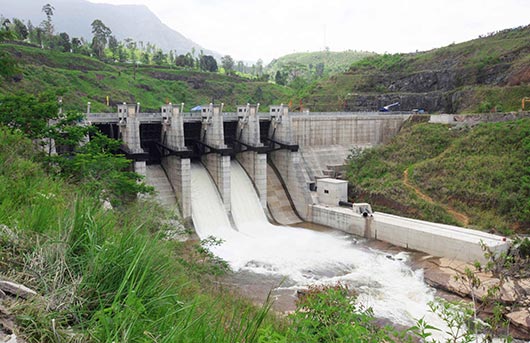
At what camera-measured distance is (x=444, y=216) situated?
25562 mm

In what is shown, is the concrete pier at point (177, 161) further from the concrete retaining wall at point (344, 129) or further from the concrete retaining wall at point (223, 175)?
the concrete retaining wall at point (344, 129)

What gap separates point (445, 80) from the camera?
1976 inches

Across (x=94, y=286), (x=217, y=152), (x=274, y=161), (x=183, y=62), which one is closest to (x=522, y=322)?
(x=94, y=286)

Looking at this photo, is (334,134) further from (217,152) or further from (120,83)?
(120,83)

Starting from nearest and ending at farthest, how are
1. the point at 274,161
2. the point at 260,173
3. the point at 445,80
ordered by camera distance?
the point at 260,173
the point at 274,161
the point at 445,80

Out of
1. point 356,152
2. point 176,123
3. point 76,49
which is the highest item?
point 76,49

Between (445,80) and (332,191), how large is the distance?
28858 millimetres

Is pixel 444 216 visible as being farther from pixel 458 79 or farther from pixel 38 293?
pixel 458 79

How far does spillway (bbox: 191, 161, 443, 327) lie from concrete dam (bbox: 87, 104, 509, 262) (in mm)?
692

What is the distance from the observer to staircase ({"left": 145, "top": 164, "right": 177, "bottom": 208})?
25875mm

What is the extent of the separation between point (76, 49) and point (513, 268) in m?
77.5

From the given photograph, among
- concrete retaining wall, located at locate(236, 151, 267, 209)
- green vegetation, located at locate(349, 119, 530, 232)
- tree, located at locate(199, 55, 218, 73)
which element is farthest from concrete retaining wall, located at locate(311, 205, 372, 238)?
tree, located at locate(199, 55, 218, 73)

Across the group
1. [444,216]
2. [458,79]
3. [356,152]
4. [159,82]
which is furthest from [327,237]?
[159,82]

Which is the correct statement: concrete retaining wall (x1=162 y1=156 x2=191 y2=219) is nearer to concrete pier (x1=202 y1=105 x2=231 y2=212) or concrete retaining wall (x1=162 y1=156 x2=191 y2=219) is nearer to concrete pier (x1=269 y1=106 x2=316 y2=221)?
concrete pier (x1=202 y1=105 x2=231 y2=212)
